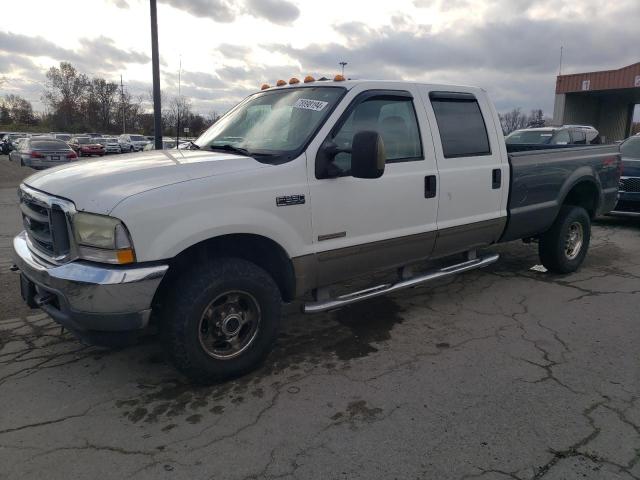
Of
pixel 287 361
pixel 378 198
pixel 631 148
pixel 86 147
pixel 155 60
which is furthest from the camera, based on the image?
pixel 86 147

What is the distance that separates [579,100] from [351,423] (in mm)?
37070

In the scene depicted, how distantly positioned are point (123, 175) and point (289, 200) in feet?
3.46

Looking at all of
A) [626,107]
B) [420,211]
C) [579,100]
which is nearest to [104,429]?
[420,211]

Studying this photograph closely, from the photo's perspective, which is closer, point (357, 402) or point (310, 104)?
point (357, 402)

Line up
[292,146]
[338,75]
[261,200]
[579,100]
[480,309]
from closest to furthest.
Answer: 1. [261,200]
2. [292,146]
3. [338,75]
4. [480,309]
5. [579,100]

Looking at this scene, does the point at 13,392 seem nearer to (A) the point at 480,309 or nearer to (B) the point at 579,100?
(A) the point at 480,309

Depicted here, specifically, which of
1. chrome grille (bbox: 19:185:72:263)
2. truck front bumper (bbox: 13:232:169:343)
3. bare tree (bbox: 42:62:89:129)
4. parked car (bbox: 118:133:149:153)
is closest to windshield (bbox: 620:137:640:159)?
truck front bumper (bbox: 13:232:169:343)

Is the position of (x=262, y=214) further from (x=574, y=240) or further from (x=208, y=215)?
(x=574, y=240)

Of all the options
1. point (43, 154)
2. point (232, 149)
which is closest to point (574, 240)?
point (232, 149)

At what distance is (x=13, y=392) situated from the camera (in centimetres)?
327

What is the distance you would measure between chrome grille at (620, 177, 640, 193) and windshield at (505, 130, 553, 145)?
11.4ft

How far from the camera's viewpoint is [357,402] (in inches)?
124

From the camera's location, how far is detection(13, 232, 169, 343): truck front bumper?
279 cm

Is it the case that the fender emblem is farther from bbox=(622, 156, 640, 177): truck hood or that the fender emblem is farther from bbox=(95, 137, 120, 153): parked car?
bbox=(95, 137, 120, 153): parked car
